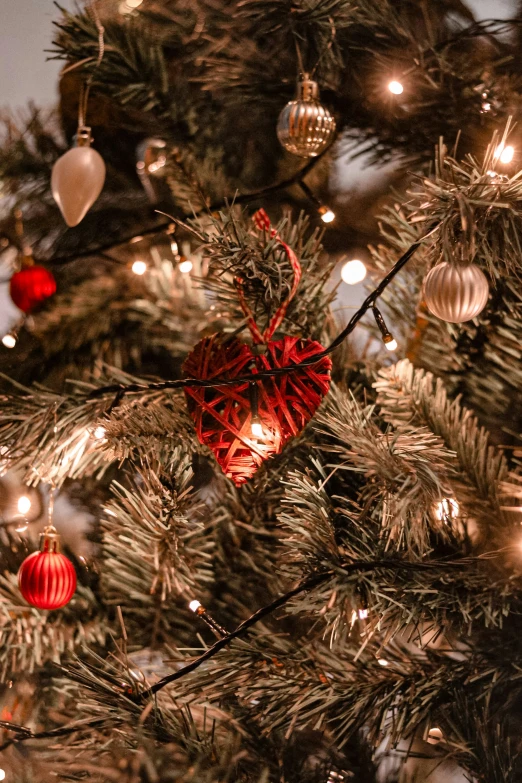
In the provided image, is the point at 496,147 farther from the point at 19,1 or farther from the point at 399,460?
the point at 19,1

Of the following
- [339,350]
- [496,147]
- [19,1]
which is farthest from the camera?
[19,1]

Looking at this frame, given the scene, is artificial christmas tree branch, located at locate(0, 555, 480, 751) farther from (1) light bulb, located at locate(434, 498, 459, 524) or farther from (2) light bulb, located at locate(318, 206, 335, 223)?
(2) light bulb, located at locate(318, 206, 335, 223)

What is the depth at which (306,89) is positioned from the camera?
1.47ft

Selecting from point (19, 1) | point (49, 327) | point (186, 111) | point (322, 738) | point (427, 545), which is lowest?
point (322, 738)

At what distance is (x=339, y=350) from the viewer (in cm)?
48

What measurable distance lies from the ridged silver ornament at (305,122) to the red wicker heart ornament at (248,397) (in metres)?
0.15

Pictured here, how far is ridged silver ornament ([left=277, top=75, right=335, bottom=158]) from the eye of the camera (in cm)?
44

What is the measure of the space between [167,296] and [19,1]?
0.37 metres

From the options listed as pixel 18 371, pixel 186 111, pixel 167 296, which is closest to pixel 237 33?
pixel 186 111

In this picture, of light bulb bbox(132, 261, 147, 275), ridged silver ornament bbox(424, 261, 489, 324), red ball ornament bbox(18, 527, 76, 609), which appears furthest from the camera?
light bulb bbox(132, 261, 147, 275)

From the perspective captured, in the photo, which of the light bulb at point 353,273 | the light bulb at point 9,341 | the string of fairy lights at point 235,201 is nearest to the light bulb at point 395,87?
the string of fairy lights at point 235,201

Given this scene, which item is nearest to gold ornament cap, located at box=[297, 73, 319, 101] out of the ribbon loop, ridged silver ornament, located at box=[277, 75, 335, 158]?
ridged silver ornament, located at box=[277, 75, 335, 158]

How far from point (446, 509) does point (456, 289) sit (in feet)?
0.42

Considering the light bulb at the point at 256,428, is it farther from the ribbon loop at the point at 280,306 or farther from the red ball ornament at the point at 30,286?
the red ball ornament at the point at 30,286
